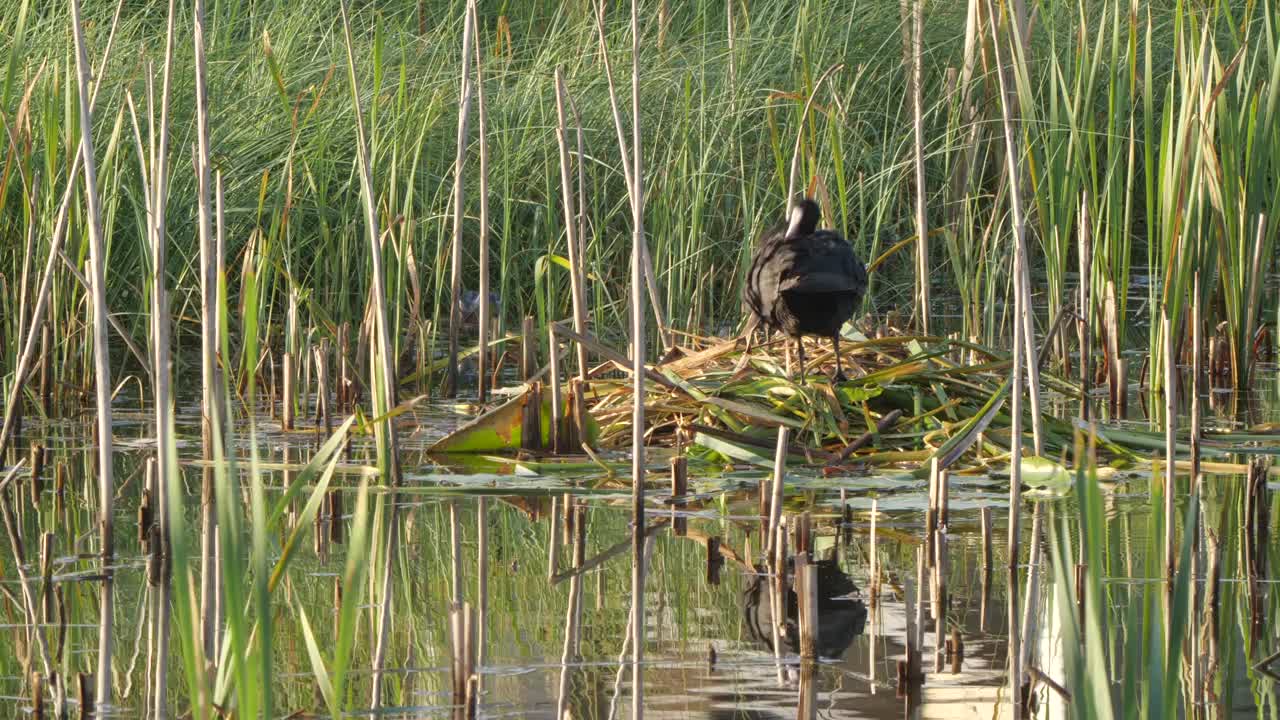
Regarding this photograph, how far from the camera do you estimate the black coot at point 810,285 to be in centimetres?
554

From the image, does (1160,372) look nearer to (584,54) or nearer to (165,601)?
(584,54)

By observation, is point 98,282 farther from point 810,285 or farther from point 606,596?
point 810,285

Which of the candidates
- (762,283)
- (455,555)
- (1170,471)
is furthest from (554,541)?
(762,283)

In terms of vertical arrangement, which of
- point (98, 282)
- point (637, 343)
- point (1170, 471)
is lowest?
point (1170, 471)

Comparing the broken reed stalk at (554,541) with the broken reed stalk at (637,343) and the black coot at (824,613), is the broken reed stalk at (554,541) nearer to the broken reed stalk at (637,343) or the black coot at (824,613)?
the broken reed stalk at (637,343)

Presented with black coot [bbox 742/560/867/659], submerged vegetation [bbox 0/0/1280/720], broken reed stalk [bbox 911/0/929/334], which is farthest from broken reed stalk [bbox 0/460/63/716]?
broken reed stalk [bbox 911/0/929/334]

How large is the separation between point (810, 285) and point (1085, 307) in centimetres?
196

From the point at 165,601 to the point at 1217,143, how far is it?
4.67 m

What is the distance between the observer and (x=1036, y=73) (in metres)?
9.32

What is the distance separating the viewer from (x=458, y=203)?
6008 millimetres

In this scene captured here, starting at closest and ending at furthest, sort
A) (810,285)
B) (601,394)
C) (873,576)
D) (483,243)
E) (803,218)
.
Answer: (873,576), (810,285), (601,394), (803,218), (483,243)

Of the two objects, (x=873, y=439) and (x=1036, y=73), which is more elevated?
(x=1036, y=73)

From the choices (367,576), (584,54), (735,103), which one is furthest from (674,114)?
(367,576)

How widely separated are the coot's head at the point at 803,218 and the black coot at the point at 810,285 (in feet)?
0.61
